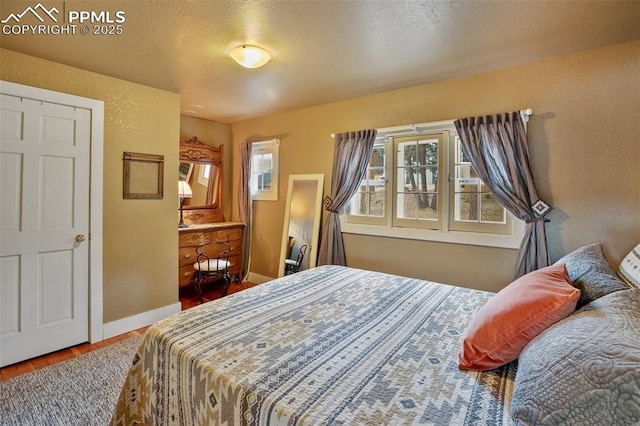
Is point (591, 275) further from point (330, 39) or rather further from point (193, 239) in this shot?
point (193, 239)

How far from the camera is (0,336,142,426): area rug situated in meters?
1.84

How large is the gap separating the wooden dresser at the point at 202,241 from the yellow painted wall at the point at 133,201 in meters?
0.30

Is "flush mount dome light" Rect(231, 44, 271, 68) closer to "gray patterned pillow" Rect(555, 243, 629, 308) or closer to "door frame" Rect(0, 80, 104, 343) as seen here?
"door frame" Rect(0, 80, 104, 343)

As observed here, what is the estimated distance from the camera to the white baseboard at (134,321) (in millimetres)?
2938

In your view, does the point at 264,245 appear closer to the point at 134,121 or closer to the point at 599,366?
the point at 134,121

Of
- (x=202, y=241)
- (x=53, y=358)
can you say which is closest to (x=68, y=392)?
(x=53, y=358)

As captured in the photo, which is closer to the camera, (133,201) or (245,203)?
(133,201)

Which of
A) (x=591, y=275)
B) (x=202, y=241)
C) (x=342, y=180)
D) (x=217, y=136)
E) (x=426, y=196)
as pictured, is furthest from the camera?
(x=217, y=136)

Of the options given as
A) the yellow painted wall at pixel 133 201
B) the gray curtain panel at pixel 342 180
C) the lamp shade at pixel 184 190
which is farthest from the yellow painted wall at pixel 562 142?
the lamp shade at pixel 184 190

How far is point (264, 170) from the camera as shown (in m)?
4.44

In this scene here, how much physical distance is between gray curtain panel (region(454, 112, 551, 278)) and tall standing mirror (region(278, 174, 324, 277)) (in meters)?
1.78

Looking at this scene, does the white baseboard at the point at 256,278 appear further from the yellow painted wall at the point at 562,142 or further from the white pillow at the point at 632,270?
the white pillow at the point at 632,270

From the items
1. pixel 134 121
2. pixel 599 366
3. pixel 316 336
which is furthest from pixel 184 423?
pixel 134 121

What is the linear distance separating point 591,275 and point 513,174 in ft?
4.40
